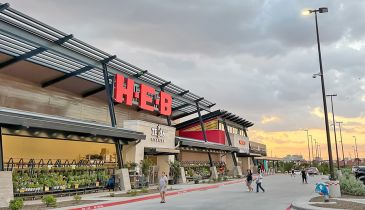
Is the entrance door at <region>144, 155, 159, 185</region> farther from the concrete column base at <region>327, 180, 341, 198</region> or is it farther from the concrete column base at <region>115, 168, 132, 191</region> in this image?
the concrete column base at <region>327, 180, 341, 198</region>

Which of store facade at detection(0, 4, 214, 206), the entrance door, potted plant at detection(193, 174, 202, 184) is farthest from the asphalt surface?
potted plant at detection(193, 174, 202, 184)

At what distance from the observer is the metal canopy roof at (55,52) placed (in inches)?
923

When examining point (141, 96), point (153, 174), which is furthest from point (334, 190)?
point (141, 96)

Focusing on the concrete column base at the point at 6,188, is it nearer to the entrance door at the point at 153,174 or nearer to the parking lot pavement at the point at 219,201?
the parking lot pavement at the point at 219,201

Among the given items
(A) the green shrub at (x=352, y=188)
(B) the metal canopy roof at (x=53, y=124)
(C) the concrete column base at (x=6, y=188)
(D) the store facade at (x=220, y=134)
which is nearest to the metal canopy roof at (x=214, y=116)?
(D) the store facade at (x=220, y=134)

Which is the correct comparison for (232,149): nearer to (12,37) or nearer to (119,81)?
(119,81)

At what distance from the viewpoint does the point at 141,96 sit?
38656 millimetres

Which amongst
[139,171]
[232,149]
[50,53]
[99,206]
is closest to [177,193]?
[139,171]

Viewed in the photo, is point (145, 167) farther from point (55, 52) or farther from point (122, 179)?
point (55, 52)

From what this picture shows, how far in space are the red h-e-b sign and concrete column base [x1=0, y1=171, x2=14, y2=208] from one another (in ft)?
47.9

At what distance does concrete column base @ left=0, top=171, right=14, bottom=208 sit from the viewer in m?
19.2

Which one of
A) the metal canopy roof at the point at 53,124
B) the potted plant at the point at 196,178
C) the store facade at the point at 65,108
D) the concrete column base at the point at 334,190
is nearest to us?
the metal canopy roof at the point at 53,124

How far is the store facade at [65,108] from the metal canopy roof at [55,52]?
6 cm

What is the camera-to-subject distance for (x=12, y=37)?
79.9 ft
